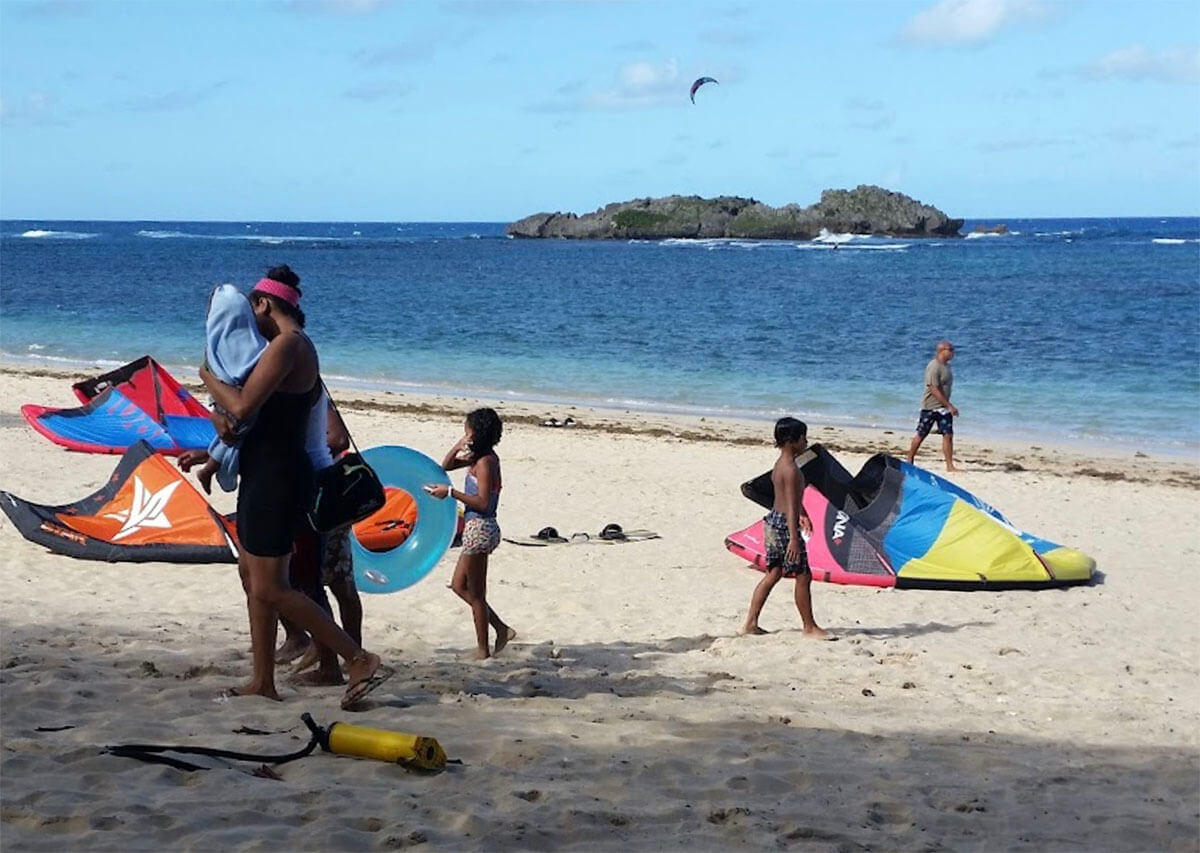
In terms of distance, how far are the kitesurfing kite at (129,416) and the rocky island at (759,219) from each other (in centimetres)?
10721

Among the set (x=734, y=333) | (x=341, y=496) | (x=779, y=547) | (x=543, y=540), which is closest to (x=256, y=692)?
(x=341, y=496)

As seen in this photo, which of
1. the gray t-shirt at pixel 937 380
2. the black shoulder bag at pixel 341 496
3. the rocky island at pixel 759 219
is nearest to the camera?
the black shoulder bag at pixel 341 496

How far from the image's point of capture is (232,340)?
5297 millimetres

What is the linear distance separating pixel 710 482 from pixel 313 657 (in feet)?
26.4

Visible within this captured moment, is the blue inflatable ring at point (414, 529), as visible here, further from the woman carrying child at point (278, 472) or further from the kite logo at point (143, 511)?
the kite logo at point (143, 511)

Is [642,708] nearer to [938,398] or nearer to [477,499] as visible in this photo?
[477,499]

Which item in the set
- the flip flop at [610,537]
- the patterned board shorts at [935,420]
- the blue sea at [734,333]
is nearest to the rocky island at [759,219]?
the blue sea at [734,333]

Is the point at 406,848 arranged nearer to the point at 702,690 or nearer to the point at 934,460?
the point at 702,690

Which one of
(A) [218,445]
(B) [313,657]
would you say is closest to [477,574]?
(B) [313,657]

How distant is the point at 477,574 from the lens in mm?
6910

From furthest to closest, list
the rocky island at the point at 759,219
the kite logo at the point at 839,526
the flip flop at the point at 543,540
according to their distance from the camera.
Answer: the rocky island at the point at 759,219, the flip flop at the point at 543,540, the kite logo at the point at 839,526

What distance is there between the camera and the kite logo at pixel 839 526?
31.8 ft

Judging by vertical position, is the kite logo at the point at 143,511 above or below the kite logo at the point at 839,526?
above

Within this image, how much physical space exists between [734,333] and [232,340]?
3044 centimetres
